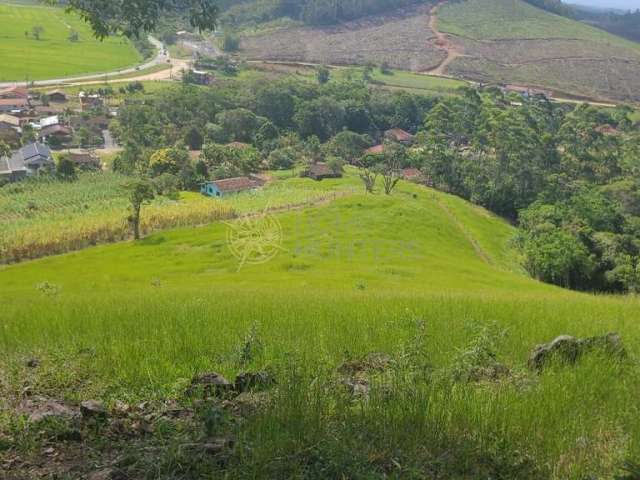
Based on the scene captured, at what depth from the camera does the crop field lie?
43.9 metres

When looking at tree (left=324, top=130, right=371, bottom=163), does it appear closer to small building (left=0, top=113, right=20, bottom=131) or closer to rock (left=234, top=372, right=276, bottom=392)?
small building (left=0, top=113, right=20, bottom=131)

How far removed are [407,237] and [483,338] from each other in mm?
42894

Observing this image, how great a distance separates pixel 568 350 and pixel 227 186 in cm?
6082

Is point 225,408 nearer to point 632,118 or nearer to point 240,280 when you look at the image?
point 240,280

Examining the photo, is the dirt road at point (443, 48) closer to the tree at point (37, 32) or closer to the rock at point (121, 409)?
the tree at point (37, 32)

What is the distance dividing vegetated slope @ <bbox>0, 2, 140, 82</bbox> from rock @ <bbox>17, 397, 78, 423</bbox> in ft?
373

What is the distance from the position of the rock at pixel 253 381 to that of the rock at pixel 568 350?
11.4ft

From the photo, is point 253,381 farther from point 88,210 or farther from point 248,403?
point 88,210

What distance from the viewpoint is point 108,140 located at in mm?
90000

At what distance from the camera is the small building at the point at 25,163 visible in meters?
68.3

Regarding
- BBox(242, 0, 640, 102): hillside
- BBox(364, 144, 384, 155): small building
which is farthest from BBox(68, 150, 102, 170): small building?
BBox(242, 0, 640, 102): hillside

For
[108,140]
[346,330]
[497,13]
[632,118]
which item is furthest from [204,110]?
[497,13]

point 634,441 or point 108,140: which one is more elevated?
point 634,441

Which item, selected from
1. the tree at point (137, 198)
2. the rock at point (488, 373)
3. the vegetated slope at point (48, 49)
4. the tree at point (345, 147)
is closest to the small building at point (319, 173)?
the tree at point (345, 147)
